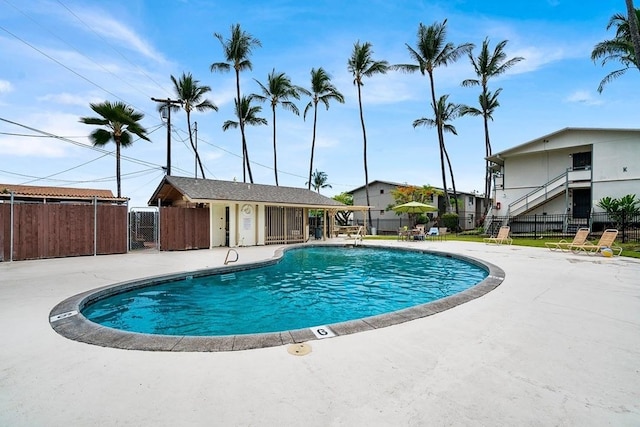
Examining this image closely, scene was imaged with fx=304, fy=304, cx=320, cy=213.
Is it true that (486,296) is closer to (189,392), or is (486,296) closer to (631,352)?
(631,352)

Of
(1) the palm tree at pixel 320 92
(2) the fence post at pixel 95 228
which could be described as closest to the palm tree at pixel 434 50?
(1) the palm tree at pixel 320 92

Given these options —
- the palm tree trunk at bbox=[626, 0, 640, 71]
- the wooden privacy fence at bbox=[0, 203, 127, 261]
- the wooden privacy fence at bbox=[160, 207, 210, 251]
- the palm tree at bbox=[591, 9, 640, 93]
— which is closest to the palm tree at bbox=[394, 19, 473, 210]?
the palm tree at bbox=[591, 9, 640, 93]

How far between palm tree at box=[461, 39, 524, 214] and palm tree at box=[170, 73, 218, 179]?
77.4 feet

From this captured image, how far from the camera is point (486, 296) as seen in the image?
19.1ft

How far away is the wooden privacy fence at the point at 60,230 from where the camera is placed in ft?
35.6

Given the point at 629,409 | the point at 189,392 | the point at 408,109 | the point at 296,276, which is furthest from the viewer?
the point at 408,109

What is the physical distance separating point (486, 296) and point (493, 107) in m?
27.6

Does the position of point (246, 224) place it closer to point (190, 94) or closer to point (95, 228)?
point (95, 228)

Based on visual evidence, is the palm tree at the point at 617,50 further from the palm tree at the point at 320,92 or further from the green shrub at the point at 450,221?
the palm tree at the point at 320,92

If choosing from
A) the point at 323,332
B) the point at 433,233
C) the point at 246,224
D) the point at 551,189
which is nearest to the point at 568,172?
the point at 551,189

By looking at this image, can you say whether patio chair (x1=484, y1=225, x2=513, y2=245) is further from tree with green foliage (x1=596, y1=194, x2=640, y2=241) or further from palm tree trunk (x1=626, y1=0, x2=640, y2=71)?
palm tree trunk (x1=626, y1=0, x2=640, y2=71)

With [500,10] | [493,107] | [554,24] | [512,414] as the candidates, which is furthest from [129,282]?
[493,107]

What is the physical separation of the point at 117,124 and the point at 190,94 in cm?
910

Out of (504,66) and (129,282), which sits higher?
(504,66)
